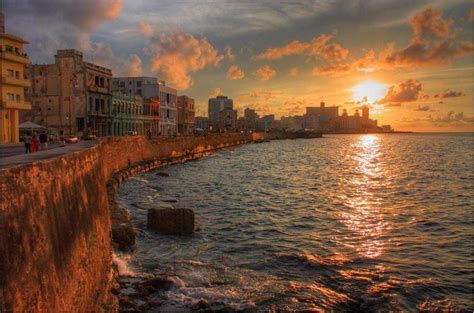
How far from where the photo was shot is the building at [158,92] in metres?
98.5

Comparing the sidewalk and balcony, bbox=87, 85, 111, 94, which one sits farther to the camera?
balcony, bbox=87, 85, 111, 94

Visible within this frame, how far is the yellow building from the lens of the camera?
38.8m

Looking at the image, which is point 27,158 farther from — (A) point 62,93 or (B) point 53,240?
(A) point 62,93

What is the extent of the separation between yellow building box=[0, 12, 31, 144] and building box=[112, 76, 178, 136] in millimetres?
54029

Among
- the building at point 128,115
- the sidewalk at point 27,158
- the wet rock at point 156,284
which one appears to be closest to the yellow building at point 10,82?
the sidewalk at point 27,158

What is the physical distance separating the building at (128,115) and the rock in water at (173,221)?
5809 centimetres

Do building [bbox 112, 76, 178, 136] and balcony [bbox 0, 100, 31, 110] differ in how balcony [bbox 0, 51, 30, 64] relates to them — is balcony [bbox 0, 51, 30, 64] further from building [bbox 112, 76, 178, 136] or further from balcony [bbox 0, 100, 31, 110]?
building [bbox 112, 76, 178, 136]

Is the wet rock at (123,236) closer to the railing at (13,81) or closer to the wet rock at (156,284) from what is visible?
the wet rock at (156,284)

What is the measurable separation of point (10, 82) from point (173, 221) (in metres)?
30.1

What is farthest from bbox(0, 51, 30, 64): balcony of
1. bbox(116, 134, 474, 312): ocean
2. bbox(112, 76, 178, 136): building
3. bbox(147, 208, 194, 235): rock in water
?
bbox(112, 76, 178, 136): building

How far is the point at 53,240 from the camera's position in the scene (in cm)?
715

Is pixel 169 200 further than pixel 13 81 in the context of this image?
No

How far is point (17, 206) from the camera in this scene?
5852 millimetres

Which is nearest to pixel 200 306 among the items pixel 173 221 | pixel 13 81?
pixel 173 221
